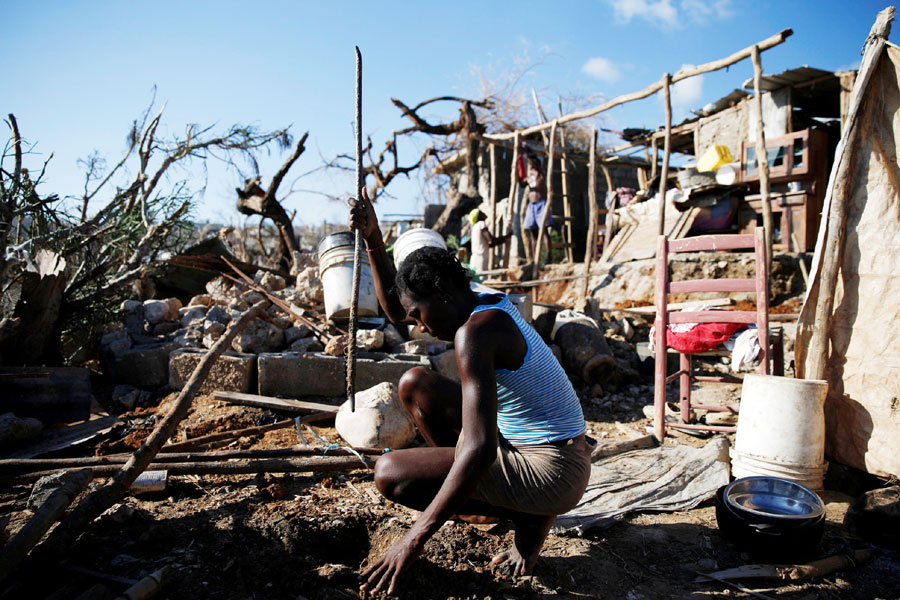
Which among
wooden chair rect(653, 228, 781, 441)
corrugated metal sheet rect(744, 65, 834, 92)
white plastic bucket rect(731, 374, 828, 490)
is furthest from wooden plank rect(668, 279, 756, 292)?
corrugated metal sheet rect(744, 65, 834, 92)

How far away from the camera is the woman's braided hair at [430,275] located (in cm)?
192

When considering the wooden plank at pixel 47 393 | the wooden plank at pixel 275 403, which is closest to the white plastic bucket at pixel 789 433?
the wooden plank at pixel 275 403

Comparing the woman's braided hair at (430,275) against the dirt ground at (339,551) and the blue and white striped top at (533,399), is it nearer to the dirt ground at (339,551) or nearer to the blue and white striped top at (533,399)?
the blue and white striped top at (533,399)

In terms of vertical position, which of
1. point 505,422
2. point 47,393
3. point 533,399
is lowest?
point 47,393

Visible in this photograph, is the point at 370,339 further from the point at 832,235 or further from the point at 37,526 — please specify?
the point at 832,235

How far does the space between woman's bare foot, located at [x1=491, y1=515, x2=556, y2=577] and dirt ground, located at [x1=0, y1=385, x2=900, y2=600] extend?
0.19 ft

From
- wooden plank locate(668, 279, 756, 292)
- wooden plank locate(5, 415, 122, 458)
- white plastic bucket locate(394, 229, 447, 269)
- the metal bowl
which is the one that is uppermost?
white plastic bucket locate(394, 229, 447, 269)

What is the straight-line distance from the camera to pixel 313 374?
14.4 ft

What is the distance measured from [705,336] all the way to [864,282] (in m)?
0.99

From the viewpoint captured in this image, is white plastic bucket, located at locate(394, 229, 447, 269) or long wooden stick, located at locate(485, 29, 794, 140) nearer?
long wooden stick, located at locate(485, 29, 794, 140)

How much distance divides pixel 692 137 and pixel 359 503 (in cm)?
1108

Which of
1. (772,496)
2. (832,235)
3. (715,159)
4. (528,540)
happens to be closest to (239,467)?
(528,540)

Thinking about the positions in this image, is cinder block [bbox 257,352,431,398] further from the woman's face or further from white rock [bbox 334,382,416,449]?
the woman's face

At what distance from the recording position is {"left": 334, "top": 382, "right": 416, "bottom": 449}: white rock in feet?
10.9
